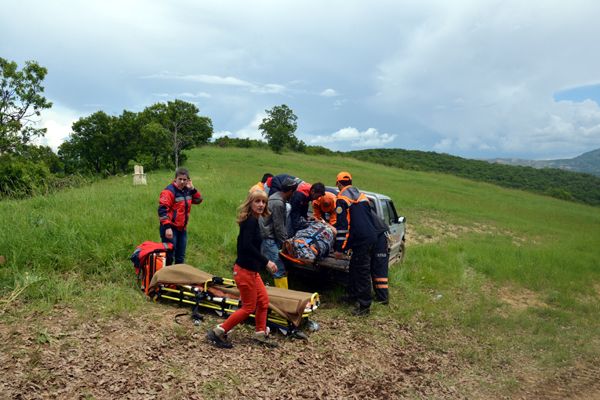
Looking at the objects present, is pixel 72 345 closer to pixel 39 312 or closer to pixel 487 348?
pixel 39 312

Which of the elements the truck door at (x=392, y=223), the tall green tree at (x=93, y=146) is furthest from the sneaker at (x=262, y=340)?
the tall green tree at (x=93, y=146)

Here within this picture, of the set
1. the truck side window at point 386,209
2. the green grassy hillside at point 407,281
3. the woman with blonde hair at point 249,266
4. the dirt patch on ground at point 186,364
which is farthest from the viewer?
the truck side window at point 386,209

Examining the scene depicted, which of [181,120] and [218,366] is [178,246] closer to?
[218,366]

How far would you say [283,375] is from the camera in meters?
4.03

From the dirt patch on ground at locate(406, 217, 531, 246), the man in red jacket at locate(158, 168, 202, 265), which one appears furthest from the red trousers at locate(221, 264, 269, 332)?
the dirt patch on ground at locate(406, 217, 531, 246)

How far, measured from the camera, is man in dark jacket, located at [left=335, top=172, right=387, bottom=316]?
236 inches

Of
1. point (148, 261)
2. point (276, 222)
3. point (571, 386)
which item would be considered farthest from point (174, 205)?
point (571, 386)

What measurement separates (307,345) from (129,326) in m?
1.97

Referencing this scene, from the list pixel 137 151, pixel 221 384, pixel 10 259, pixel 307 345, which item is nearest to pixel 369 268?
pixel 307 345

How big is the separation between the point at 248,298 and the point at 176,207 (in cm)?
219

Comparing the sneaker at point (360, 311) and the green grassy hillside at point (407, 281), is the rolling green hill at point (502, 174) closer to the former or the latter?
the green grassy hillside at point (407, 281)

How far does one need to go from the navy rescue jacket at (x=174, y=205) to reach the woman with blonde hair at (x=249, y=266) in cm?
190

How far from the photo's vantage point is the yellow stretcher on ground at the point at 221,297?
16.2 feet

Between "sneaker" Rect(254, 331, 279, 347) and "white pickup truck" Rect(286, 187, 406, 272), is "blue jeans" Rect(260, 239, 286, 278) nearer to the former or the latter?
"white pickup truck" Rect(286, 187, 406, 272)
